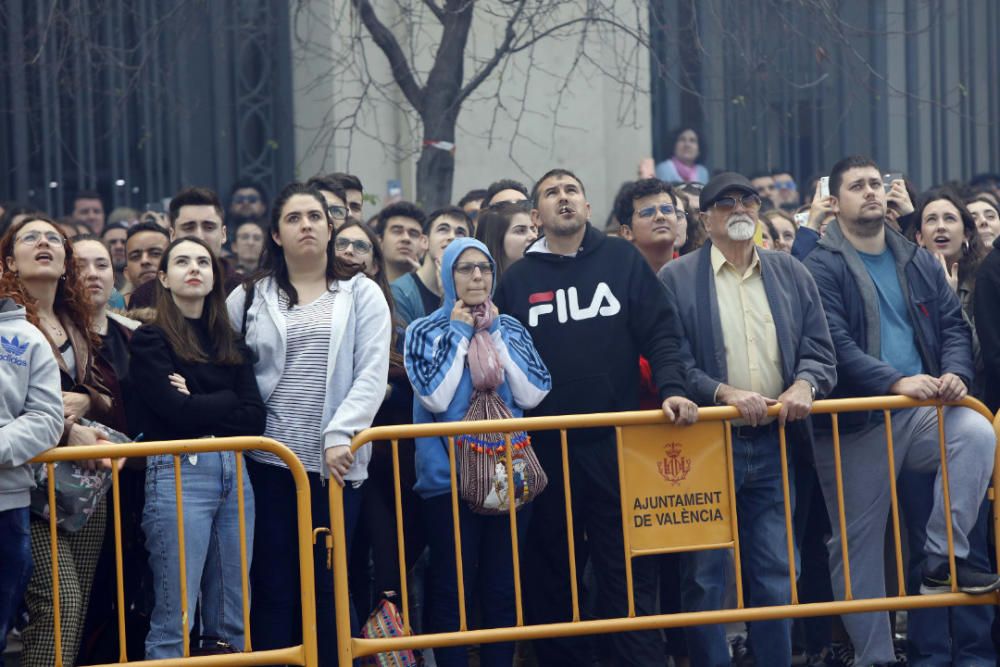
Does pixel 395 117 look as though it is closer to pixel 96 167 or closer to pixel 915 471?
pixel 96 167

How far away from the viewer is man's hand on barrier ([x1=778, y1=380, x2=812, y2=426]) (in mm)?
6676

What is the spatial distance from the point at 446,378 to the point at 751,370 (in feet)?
4.47

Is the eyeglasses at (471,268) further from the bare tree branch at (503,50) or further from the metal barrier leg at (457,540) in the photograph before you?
the bare tree branch at (503,50)

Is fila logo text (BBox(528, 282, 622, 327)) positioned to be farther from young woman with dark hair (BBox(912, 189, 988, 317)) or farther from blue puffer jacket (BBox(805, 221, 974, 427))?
young woman with dark hair (BBox(912, 189, 988, 317))

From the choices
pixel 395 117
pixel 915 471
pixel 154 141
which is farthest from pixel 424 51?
pixel 915 471

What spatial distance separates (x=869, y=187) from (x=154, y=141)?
6517 mm

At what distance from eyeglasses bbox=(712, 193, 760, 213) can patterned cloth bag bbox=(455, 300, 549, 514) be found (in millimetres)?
1210

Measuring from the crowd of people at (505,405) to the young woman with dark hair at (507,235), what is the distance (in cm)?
75

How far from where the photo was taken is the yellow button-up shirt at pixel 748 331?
22.7ft

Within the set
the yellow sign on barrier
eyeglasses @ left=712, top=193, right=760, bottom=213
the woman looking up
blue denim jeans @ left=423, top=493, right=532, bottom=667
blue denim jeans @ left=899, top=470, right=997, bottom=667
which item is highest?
the woman looking up

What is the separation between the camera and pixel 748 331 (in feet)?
22.9

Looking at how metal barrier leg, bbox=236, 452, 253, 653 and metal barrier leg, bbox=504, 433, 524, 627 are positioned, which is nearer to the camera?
metal barrier leg, bbox=236, 452, 253, 653

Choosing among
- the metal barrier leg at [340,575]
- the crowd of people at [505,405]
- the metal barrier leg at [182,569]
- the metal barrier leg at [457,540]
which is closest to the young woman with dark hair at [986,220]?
the crowd of people at [505,405]

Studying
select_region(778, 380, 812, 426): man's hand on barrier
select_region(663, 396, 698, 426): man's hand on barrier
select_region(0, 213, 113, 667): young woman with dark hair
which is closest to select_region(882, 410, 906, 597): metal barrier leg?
select_region(778, 380, 812, 426): man's hand on barrier
